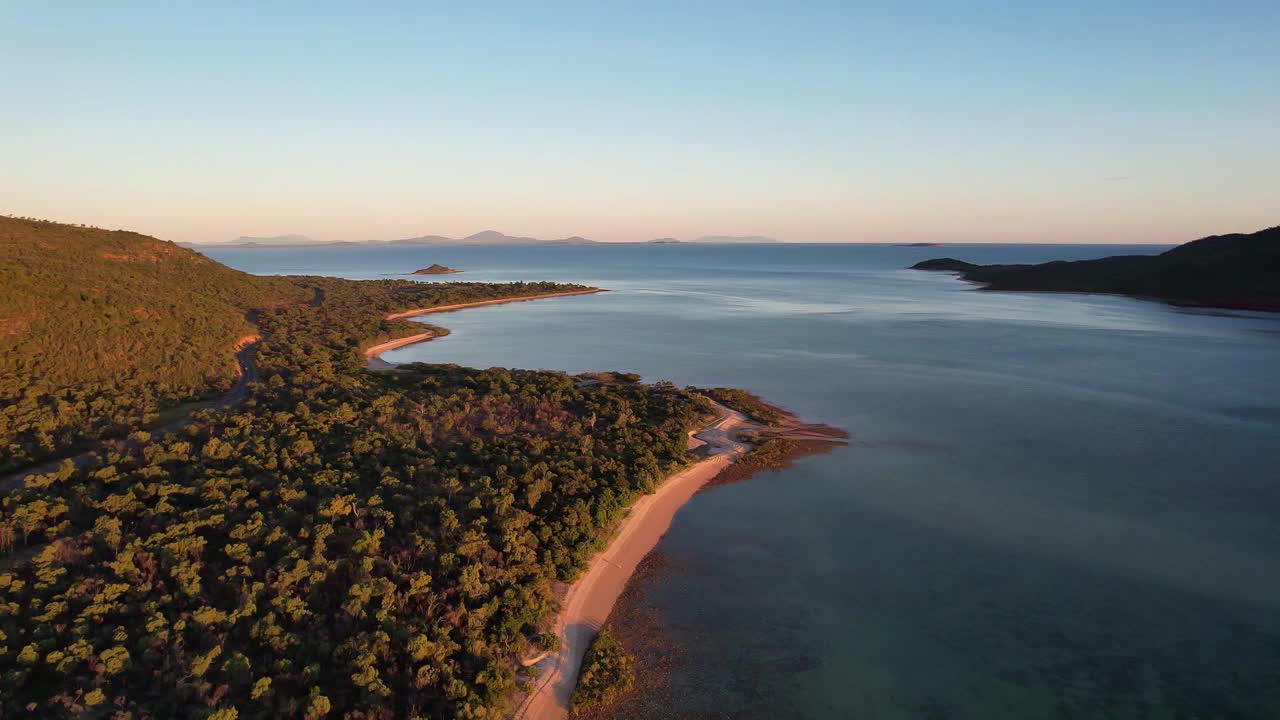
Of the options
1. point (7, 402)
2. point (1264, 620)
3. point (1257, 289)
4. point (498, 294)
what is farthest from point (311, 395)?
point (1257, 289)

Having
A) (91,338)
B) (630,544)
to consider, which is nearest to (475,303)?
(91,338)

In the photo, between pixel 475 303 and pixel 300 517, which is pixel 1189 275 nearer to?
pixel 475 303

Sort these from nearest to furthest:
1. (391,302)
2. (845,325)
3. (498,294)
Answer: (845,325) → (391,302) → (498,294)

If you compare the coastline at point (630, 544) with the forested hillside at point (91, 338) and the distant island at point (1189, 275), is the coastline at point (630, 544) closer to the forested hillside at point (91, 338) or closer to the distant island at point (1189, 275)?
the forested hillside at point (91, 338)

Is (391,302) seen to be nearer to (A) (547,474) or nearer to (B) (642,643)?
(A) (547,474)

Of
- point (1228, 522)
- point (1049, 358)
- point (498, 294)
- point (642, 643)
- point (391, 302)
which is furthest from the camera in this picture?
point (498, 294)

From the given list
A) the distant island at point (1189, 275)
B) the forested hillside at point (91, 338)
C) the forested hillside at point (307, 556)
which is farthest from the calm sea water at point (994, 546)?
the distant island at point (1189, 275)
